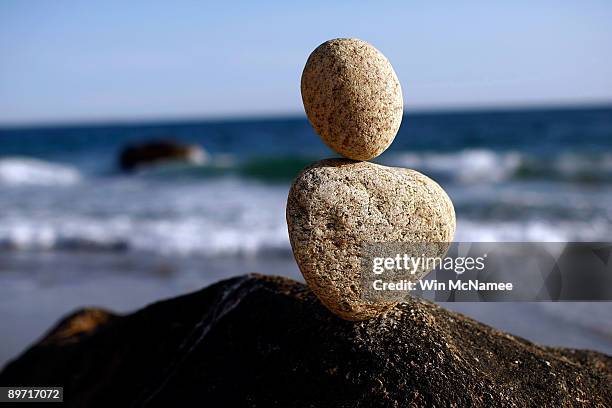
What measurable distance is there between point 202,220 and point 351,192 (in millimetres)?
7645

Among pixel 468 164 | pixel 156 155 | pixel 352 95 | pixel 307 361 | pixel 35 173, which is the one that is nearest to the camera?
pixel 352 95

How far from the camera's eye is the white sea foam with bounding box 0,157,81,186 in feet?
58.8

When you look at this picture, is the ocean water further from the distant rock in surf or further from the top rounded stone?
the top rounded stone

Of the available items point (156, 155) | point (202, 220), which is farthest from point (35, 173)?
point (202, 220)

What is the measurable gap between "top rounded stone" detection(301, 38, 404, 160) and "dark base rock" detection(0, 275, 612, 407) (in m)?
0.91

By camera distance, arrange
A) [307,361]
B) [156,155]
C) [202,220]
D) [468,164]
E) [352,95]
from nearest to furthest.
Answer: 1. [352,95]
2. [307,361]
3. [202,220]
4. [468,164]
5. [156,155]

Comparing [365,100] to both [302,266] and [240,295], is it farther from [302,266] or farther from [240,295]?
[240,295]

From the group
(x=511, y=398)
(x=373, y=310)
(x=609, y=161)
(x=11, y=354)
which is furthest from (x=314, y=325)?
(x=609, y=161)

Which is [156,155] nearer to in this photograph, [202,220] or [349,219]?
[202,220]

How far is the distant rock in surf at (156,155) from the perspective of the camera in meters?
20.4

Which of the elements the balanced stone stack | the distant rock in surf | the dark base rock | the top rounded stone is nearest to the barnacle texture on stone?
the balanced stone stack

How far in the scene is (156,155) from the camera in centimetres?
2050

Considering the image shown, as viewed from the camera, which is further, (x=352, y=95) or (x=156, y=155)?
(x=156, y=155)

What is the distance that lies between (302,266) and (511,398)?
1094 millimetres
